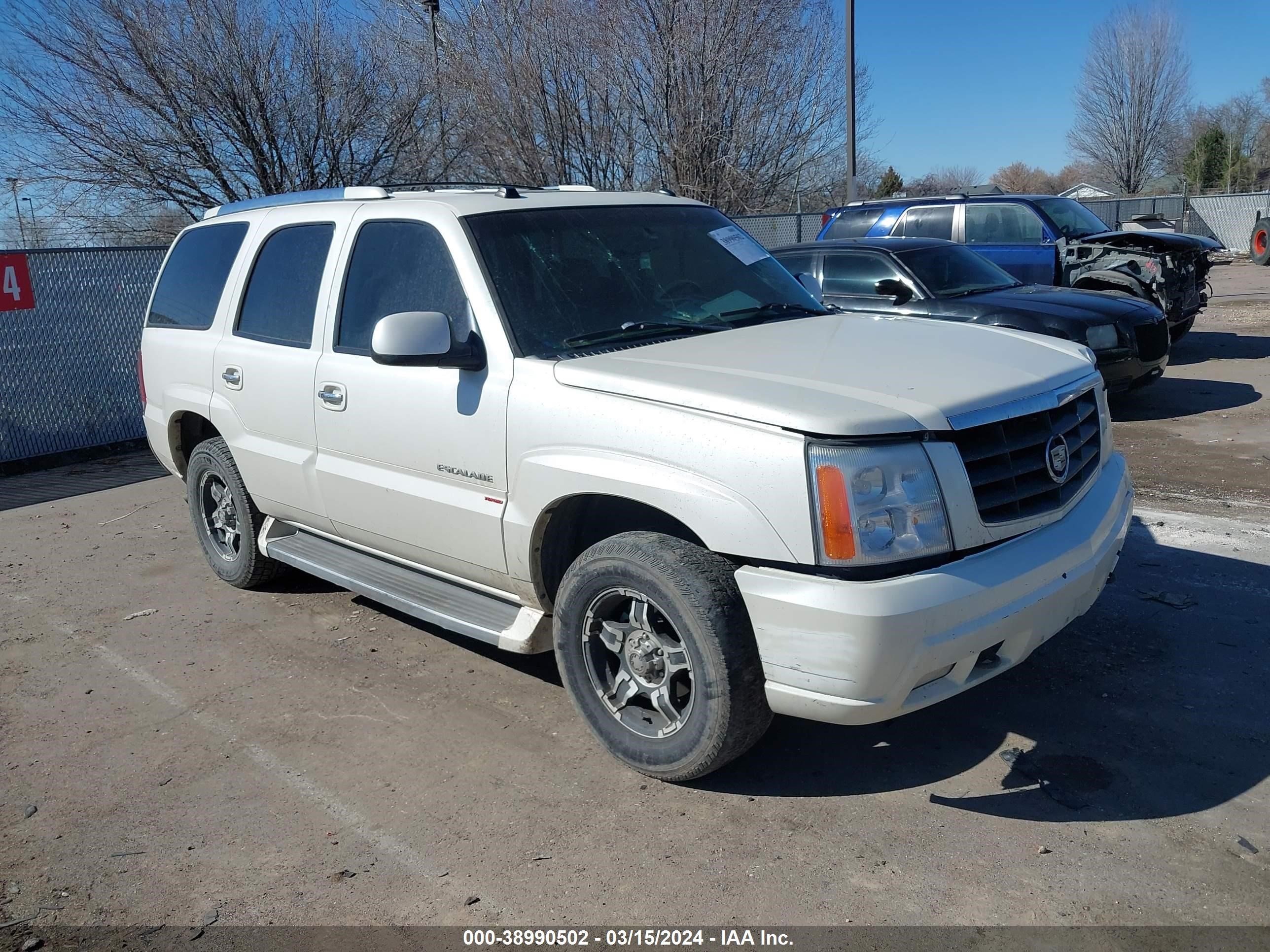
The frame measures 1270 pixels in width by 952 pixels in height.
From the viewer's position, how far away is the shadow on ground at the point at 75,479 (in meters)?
8.90

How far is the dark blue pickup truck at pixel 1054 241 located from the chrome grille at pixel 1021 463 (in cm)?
862

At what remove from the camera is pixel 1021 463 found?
134 inches

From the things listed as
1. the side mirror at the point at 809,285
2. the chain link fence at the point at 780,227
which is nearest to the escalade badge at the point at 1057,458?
the side mirror at the point at 809,285

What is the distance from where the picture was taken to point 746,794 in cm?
359

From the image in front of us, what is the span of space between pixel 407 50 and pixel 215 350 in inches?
623

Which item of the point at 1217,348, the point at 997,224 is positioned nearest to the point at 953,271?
the point at 997,224

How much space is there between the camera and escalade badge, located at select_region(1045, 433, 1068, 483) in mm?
3480

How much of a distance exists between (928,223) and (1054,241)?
1429 millimetres

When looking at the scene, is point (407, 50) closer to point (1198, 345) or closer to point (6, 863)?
point (1198, 345)

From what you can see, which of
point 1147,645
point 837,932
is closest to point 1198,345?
point 1147,645

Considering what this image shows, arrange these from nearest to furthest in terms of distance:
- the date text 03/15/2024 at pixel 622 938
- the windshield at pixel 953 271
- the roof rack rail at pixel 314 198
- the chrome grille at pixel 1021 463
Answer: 1. the date text 03/15/2024 at pixel 622 938
2. the chrome grille at pixel 1021 463
3. the roof rack rail at pixel 314 198
4. the windshield at pixel 953 271

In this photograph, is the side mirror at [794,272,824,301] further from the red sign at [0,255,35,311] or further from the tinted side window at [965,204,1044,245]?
the red sign at [0,255,35,311]

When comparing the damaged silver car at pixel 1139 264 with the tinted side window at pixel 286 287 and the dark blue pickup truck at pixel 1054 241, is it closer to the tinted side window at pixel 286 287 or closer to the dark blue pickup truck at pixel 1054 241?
the dark blue pickup truck at pixel 1054 241

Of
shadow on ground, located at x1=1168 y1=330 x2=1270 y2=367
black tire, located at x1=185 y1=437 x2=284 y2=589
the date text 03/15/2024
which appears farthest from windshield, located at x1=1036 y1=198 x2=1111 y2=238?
the date text 03/15/2024
